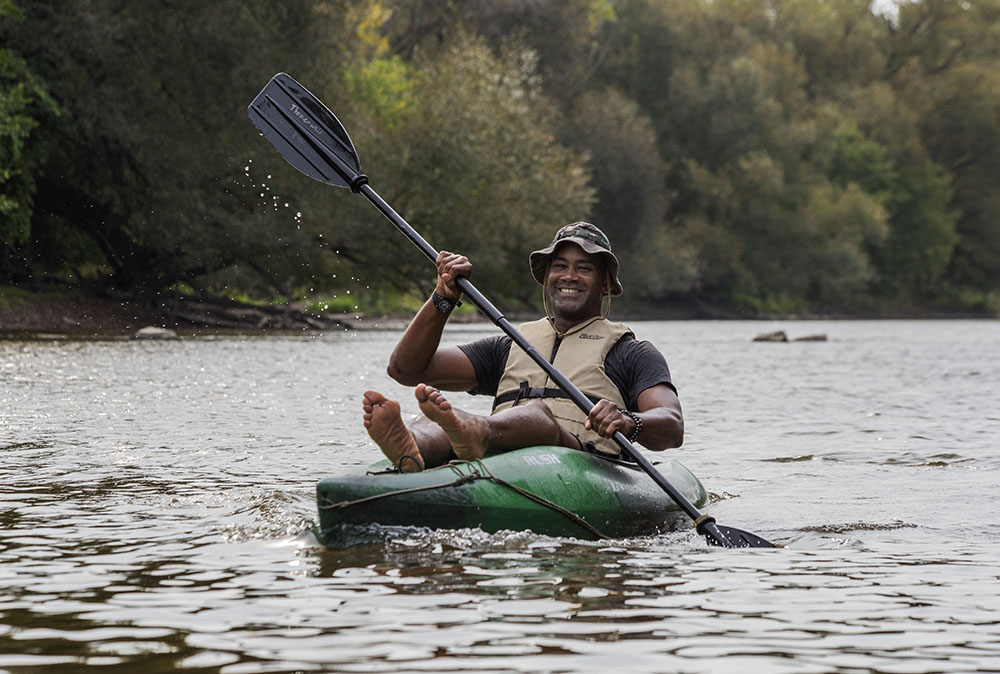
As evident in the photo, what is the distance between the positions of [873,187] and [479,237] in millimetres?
27667

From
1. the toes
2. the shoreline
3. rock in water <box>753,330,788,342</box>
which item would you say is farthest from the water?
rock in water <box>753,330,788,342</box>

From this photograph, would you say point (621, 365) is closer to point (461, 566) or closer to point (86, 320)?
point (461, 566)

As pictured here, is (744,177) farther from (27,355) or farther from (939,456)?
(939,456)

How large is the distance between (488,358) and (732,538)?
1420 millimetres

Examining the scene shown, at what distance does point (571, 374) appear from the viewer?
6.07 metres

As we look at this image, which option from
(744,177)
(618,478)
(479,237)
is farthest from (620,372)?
(744,177)

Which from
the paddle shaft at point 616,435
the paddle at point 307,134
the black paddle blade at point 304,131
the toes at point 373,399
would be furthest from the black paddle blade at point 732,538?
the black paddle blade at point 304,131

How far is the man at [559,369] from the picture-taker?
225 inches

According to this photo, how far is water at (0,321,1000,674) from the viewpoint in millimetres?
3707

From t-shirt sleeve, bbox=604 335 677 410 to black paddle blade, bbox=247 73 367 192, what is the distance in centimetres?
220

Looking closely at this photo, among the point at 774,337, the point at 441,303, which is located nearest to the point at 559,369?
the point at 441,303

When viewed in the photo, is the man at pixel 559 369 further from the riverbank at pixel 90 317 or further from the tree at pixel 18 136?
the riverbank at pixel 90 317

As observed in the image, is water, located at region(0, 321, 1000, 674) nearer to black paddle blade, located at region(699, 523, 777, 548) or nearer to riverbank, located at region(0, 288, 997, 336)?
black paddle blade, located at region(699, 523, 777, 548)

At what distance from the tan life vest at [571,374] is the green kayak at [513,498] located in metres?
0.27
